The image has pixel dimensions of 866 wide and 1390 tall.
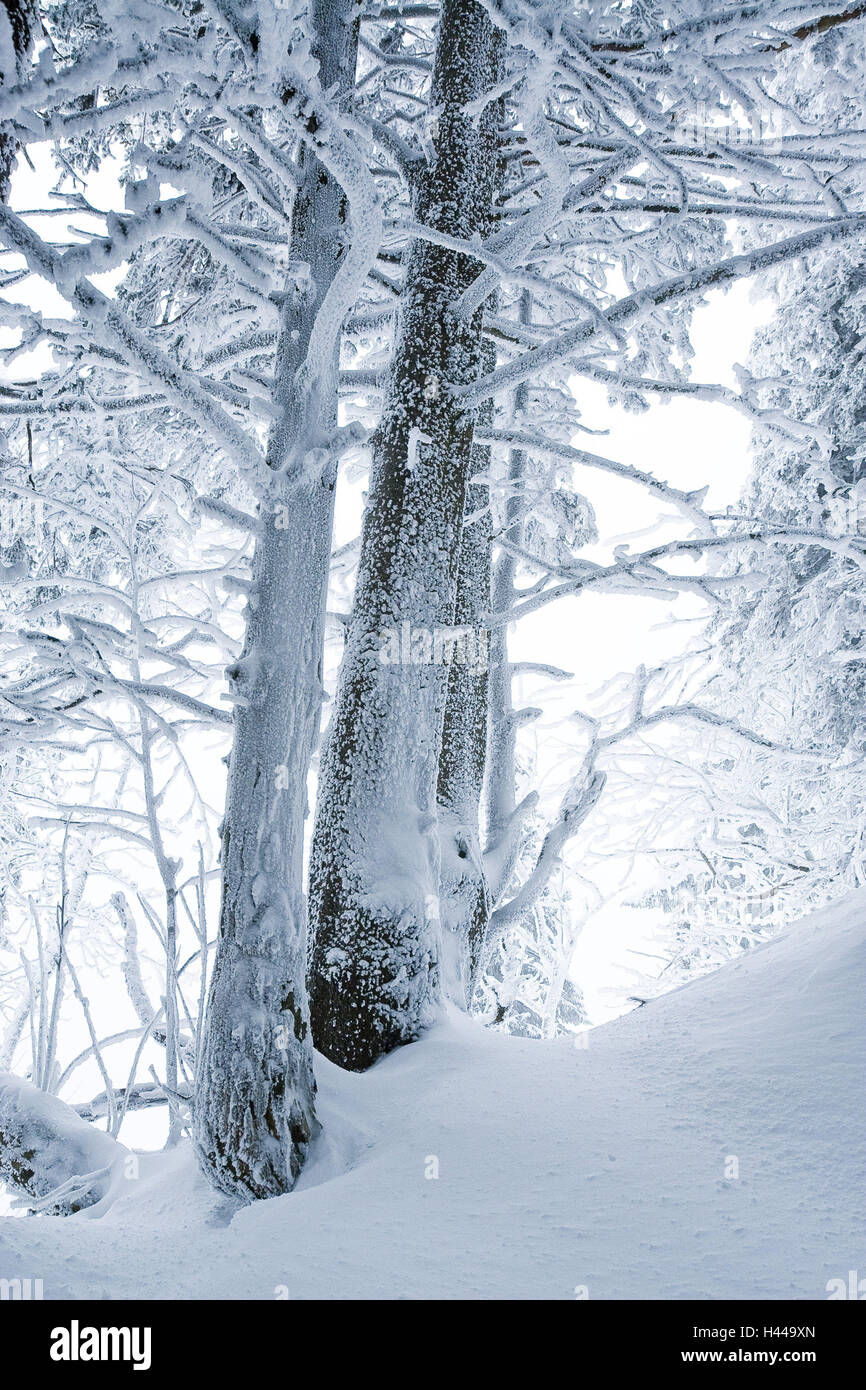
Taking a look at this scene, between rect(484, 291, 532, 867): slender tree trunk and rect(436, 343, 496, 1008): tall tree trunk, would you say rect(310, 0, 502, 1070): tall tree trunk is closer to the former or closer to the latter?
rect(436, 343, 496, 1008): tall tree trunk

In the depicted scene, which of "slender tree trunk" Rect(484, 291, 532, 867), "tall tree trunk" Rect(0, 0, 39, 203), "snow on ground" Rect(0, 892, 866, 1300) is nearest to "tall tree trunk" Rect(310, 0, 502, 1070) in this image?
"snow on ground" Rect(0, 892, 866, 1300)

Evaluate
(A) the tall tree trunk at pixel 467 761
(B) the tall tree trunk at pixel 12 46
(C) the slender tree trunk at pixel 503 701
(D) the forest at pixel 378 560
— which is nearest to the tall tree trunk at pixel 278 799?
(D) the forest at pixel 378 560

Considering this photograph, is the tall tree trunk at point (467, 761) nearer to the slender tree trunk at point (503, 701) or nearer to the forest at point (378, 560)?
the forest at point (378, 560)

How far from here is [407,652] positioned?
3615mm

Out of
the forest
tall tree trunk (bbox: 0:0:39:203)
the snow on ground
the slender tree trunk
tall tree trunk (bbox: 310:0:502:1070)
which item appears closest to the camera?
tall tree trunk (bbox: 0:0:39:203)

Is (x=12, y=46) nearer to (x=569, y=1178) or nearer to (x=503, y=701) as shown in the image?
(x=569, y=1178)

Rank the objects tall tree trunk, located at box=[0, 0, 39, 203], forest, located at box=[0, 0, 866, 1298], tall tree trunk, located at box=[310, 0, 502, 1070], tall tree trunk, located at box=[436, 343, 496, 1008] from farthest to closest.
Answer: tall tree trunk, located at box=[436, 343, 496, 1008]
tall tree trunk, located at box=[310, 0, 502, 1070]
forest, located at box=[0, 0, 866, 1298]
tall tree trunk, located at box=[0, 0, 39, 203]

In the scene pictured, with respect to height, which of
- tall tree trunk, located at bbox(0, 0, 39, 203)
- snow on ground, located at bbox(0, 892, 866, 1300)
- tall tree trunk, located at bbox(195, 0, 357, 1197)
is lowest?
snow on ground, located at bbox(0, 892, 866, 1300)

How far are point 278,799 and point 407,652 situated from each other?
110 cm

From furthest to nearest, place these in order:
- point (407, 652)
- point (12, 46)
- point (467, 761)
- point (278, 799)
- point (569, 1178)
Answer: point (467, 761), point (407, 652), point (278, 799), point (569, 1178), point (12, 46)

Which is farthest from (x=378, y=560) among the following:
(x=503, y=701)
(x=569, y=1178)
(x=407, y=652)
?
(x=569, y=1178)

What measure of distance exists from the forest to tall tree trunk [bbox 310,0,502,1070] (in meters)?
0.02

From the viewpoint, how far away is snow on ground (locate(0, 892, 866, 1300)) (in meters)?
1.66

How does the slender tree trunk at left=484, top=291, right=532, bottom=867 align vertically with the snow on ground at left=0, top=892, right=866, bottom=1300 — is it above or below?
above
